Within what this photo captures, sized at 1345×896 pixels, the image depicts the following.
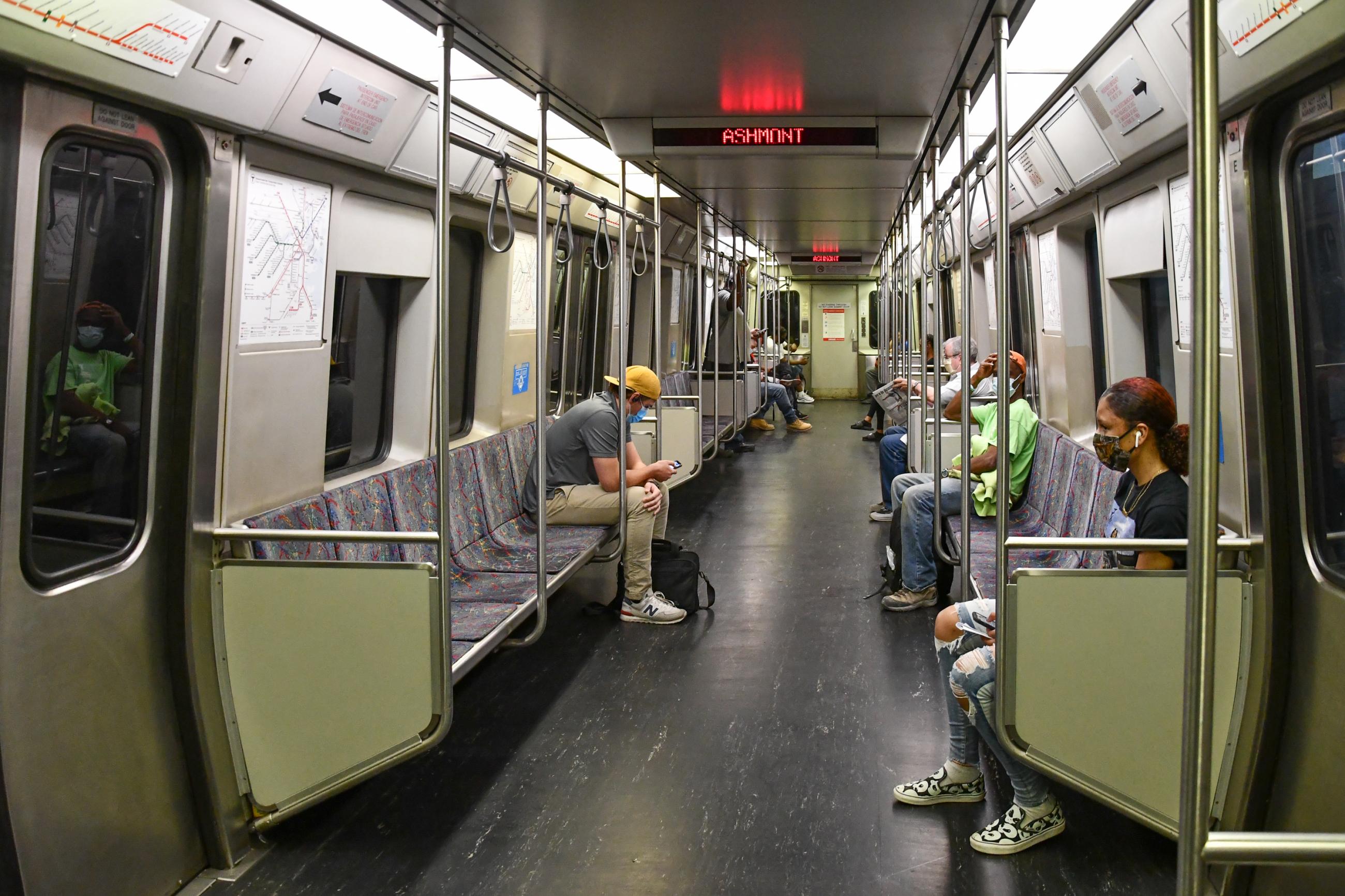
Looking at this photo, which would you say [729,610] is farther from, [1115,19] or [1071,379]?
[1115,19]

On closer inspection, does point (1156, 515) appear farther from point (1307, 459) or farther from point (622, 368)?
point (622, 368)

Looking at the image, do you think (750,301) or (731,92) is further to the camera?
(750,301)

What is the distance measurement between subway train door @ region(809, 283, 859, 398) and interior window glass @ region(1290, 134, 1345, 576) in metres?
20.7

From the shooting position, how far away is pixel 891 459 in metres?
8.88

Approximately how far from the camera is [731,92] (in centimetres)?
438

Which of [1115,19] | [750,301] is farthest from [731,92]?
[750,301]

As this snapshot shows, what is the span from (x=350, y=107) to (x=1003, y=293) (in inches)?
88.1

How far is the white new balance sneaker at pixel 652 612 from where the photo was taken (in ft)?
19.0

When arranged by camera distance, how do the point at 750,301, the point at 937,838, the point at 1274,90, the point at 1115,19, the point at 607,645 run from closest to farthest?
1. the point at 1274,90
2. the point at 937,838
3. the point at 1115,19
4. the point at 607,645
5. the point at 750,301

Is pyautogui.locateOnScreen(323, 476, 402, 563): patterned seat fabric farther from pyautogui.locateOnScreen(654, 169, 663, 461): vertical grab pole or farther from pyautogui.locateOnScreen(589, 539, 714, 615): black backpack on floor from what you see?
pyautogui.locateOnScreen(654, 169, 663, 461): vertical grab pole

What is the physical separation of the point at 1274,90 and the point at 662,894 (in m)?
2.68

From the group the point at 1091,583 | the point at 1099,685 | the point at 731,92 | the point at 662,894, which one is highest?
the point at 731,92

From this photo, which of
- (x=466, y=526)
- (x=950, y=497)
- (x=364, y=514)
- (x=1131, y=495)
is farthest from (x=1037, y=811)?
(x=466, y=526)

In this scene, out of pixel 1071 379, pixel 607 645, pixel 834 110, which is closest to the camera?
pixel 834 110
